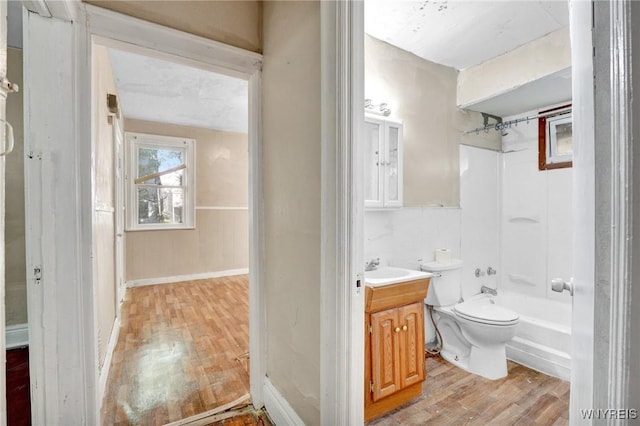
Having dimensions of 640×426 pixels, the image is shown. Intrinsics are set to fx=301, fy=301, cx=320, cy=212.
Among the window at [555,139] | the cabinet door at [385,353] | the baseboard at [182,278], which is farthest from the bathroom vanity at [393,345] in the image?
the baseboard at [182,278]

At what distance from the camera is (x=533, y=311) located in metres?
2.91

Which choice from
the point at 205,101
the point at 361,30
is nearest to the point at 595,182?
the point at 361,30

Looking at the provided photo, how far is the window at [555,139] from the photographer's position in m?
2.75

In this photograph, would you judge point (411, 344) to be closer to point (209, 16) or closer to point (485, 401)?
point (485, 401)

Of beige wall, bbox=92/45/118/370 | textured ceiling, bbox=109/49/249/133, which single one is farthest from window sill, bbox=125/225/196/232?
beige wall, bbox=92/45/118/370

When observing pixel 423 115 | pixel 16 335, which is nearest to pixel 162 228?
pixel 16 335

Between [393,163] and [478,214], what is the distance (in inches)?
48.7

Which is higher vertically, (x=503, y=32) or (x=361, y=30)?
(x=503, y=32)

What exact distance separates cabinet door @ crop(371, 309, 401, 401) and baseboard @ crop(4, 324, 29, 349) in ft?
8.82

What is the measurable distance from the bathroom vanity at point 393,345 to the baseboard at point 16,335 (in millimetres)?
2674

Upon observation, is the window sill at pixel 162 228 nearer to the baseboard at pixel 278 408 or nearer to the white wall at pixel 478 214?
the baseboard at pixel 278 408

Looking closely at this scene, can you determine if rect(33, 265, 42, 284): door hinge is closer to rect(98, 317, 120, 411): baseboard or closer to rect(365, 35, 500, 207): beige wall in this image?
rect(98, 317, 120, 411): baseboard

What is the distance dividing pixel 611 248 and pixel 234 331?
9.77 feet

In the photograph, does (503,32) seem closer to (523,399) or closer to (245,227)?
(523,399)
